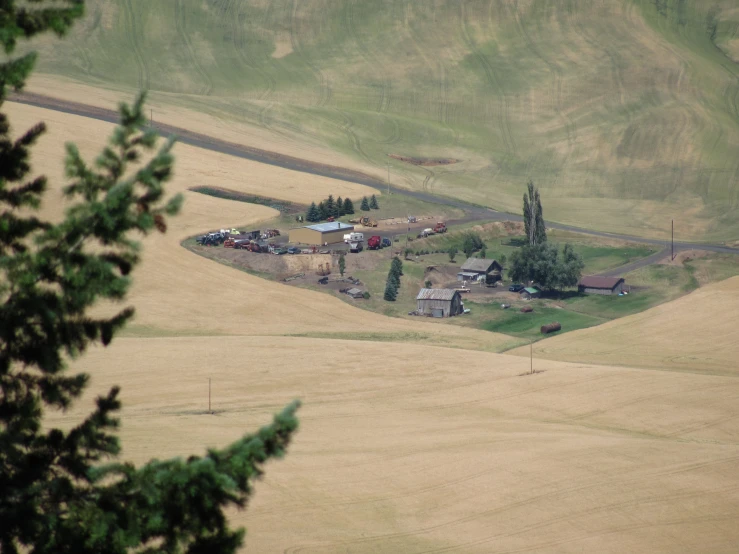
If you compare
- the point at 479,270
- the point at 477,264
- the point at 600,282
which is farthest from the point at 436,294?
the point at 600,282

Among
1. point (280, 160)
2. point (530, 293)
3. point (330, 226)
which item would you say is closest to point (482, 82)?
point (280, 160)

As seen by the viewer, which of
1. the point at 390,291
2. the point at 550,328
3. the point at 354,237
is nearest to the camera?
the point at 550,328

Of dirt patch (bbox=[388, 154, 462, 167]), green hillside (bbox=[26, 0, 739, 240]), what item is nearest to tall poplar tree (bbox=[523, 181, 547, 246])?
green hillside (bbox=[26, 0, 739, 240])

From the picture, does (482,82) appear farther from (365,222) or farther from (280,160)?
(365,222)

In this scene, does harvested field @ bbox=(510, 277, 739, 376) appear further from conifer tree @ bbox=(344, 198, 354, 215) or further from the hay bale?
conifer tree @ bbox=(344, 198, 354, 215)

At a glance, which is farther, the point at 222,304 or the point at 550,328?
the point at 222,304

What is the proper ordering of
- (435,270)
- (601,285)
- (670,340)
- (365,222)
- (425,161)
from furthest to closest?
(425,161)
(365,222)
(435,270)
(601,285)
(670,340)

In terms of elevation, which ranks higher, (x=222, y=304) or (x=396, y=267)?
(x=396, y=267)

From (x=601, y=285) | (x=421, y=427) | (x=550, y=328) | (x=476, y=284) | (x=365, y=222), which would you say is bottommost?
(x=421, y=427)
